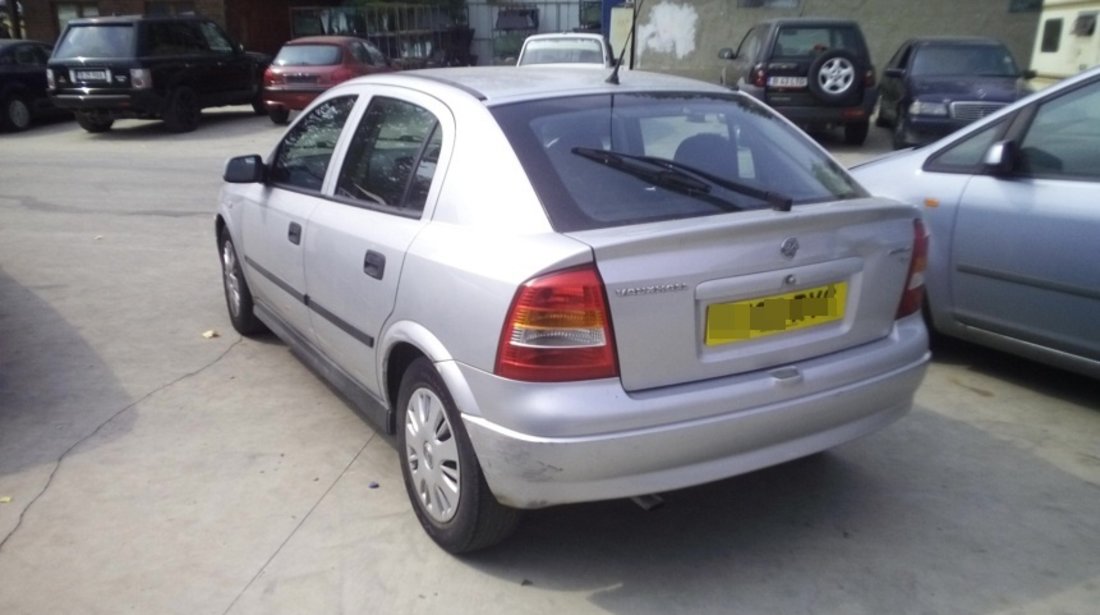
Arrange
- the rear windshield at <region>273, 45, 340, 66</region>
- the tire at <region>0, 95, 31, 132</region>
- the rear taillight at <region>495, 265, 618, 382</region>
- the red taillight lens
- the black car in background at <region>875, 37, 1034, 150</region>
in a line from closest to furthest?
the rear taillight at <region>495, 265, 618, 382</region>
the red taillight lens
the black car in background at <region>875, 37, 1034, 150</region>
the tire at <region>0, 95, 31, 132</region>
the rear windshield at <region>273, 45, 340, 66</region>

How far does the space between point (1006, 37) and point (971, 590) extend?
64.0 ft

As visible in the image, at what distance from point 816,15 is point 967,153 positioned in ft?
54.9

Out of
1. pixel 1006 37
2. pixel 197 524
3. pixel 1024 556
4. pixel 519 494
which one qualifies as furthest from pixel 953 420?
pixel 1006 37

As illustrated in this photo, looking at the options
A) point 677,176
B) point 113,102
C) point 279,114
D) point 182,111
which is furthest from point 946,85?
point 113,102

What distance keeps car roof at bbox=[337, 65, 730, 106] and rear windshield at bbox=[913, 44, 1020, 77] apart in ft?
35.1

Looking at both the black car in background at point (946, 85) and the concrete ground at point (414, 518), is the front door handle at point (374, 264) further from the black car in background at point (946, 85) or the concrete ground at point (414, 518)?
the black car in background at point (946, 85)

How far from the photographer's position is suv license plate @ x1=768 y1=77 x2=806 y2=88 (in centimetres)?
1352

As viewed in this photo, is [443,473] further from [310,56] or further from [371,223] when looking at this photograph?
[310,56]

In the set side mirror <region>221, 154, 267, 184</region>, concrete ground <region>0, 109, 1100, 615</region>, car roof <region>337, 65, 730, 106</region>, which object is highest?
car roof <region>337, 65, 730, 106</region>

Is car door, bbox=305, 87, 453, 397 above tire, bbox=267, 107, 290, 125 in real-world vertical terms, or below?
above

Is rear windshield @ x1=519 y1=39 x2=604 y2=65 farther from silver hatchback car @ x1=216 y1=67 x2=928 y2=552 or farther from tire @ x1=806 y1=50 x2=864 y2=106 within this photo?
silver hatchback car @ x1=216 y1=67 x2=928 y2=552

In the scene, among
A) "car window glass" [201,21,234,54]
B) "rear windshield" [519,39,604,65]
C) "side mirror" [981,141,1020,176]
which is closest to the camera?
"side mirror" [981,141,1020,176]

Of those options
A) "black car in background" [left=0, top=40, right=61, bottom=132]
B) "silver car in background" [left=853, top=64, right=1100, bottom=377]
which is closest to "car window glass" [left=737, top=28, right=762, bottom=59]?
"silver car in background" [left=853, top=64, right=1100, bottom=377]

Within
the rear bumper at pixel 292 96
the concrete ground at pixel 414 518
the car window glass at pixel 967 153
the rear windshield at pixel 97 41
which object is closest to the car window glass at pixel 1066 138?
the car window glass at pixel 967 153
